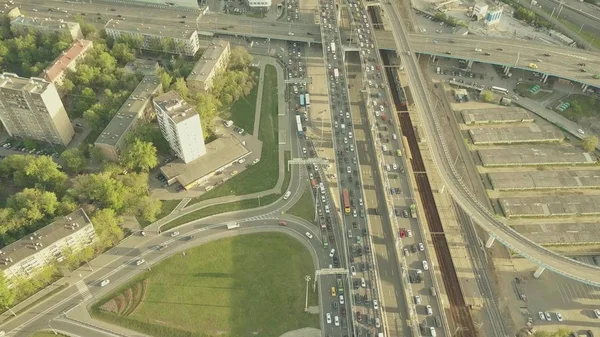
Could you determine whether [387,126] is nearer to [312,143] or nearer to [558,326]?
[312,143]

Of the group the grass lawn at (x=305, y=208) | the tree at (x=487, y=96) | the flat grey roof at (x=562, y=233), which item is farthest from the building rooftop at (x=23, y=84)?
the tree at (x=487, y=96)

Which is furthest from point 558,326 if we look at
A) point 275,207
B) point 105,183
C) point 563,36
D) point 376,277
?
point 563,36

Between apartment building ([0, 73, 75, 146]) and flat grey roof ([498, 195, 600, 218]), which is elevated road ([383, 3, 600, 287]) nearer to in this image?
flat grey roof ([498, 195, 600, 218])

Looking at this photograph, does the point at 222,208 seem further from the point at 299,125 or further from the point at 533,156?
the point at 533,156

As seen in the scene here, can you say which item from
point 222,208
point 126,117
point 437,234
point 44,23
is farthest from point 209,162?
point 44,23

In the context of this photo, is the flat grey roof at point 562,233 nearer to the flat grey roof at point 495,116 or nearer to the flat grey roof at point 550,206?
the flat grey roof at point 550,206

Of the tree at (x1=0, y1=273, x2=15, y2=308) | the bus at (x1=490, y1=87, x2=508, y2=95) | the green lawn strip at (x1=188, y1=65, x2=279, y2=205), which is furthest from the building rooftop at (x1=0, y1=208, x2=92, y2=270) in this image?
the bus at (x1=490, y1=87, x2=508, y2=95)
